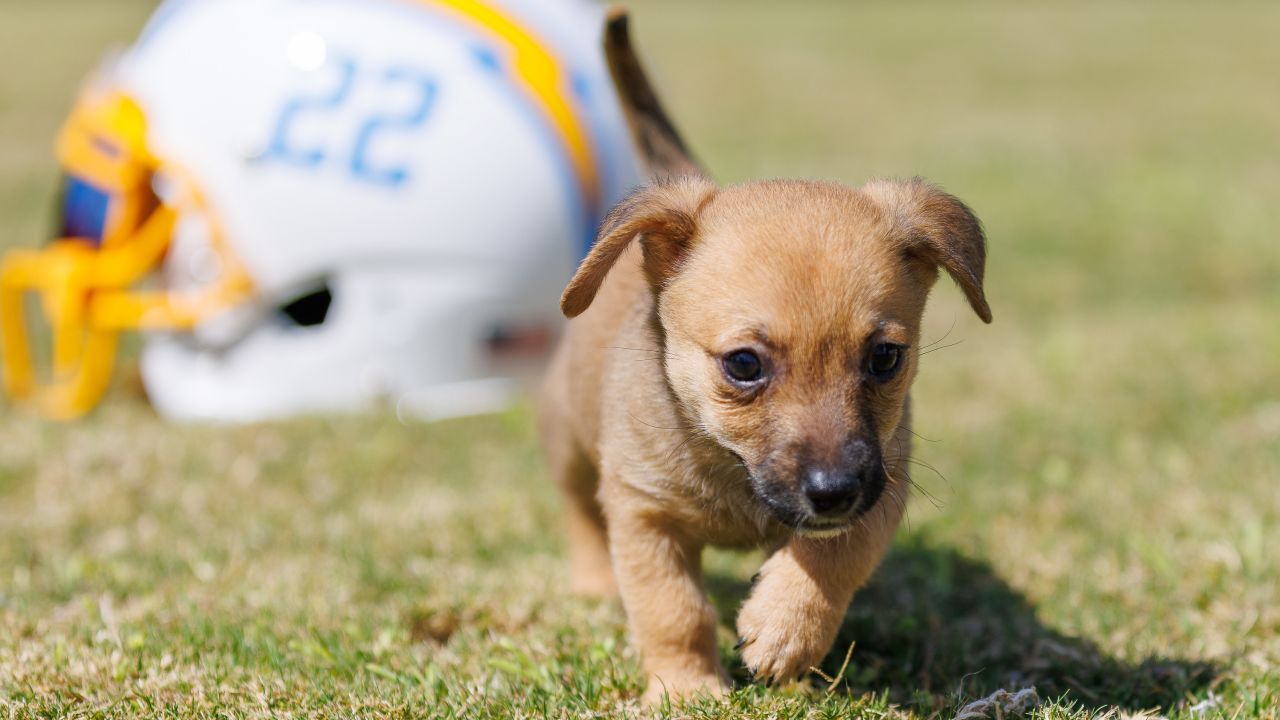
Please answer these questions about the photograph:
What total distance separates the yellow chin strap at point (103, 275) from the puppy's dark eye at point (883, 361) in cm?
387

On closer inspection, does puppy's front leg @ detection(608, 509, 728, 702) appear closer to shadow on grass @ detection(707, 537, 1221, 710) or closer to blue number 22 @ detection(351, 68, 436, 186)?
shadow on grass @ detection(707, 537, 1221, 710)

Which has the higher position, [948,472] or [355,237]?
[355,237]

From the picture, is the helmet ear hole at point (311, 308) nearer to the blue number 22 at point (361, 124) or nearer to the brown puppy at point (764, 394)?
the blue number 22 at point (361, 124)

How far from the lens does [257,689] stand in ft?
10.7

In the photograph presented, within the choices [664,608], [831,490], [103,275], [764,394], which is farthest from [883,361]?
[103,275]

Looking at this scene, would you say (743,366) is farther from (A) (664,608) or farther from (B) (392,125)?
(B) (392,125)

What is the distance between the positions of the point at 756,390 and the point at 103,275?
4.36 metres

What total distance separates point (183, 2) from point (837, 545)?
485 centimetres

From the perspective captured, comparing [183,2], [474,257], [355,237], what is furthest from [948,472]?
[183,2]

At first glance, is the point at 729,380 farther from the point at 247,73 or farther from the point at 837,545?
the point at 247,73

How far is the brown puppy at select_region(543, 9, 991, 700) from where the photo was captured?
2.89 metres

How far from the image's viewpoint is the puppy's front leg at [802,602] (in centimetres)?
301

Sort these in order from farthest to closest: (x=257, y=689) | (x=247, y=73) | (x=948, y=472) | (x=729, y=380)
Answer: (x=247, y=73) < (x=948, y=472) < (x=257, y=689) < (x=729, y=380)

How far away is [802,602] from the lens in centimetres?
300
